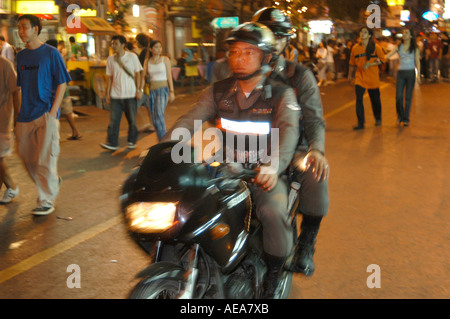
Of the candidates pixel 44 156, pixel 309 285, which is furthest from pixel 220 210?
pixel 44 156

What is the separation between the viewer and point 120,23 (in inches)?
792

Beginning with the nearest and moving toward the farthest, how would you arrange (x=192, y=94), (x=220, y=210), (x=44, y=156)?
(x=220, y=210)
(x=44, y=156)
(x=192, y=94)

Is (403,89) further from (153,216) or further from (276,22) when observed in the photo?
(153,216)

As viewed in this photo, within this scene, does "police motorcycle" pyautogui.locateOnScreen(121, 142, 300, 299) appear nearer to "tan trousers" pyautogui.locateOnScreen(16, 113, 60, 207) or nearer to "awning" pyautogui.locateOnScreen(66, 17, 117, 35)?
"tan trousers" pyautogui.locateOnScreen(16, 113, 60, 207)

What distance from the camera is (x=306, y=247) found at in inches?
147

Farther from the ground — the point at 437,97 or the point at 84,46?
the point at 84,46

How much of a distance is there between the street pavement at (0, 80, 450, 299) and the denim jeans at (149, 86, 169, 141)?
58 centimetres

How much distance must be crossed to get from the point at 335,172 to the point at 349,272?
321 cm

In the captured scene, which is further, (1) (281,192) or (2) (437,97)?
(2) (437,97)

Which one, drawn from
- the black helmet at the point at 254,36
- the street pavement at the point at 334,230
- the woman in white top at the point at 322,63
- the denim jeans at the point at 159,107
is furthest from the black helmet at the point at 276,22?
the woman in white top at the point at 322,63

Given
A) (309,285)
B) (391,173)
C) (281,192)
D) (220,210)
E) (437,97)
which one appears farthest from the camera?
(437,97)

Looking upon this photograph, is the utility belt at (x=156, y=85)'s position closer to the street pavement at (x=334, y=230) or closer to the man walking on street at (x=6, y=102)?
the street pavement at (x=334, y=230)

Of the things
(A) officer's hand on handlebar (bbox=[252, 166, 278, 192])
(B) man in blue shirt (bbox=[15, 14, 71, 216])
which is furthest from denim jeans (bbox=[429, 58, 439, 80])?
(A) officer's hand on handlebar (bbox=[252, 166, 278, 192])

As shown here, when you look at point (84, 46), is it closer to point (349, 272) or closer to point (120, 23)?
point (120, 23)
